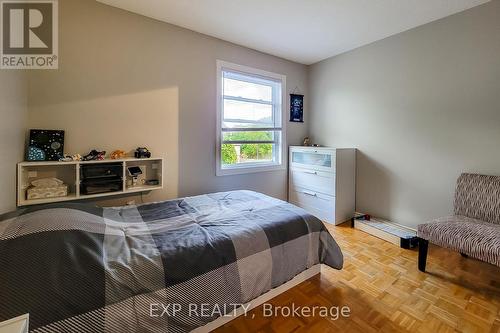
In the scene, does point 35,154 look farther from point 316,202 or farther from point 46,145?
point 316,202

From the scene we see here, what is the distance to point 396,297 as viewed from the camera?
1.75 meters

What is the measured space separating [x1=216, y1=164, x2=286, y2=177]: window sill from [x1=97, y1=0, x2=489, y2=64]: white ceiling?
1.73m

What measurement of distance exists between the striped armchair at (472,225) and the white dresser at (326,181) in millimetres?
1195

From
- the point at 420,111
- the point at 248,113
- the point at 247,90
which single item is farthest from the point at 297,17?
the point at 420,111

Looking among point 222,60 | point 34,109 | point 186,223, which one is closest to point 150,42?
point 222,60

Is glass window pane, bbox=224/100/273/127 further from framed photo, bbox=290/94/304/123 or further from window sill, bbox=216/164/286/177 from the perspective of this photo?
window sill, bbox=216/164/286/177

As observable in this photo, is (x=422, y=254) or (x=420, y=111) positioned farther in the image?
(x=420, y=111)

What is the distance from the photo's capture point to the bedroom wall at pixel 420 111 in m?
2.28

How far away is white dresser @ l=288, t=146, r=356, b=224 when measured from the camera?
3176mm

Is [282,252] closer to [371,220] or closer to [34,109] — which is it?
[371,220]

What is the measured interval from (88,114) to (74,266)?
175cm

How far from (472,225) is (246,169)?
2452 mm

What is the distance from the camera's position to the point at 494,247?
1.65 meters

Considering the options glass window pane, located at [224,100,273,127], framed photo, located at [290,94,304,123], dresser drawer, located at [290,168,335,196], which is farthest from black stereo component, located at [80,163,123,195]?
framed photo, located at [290,94,304,123]
